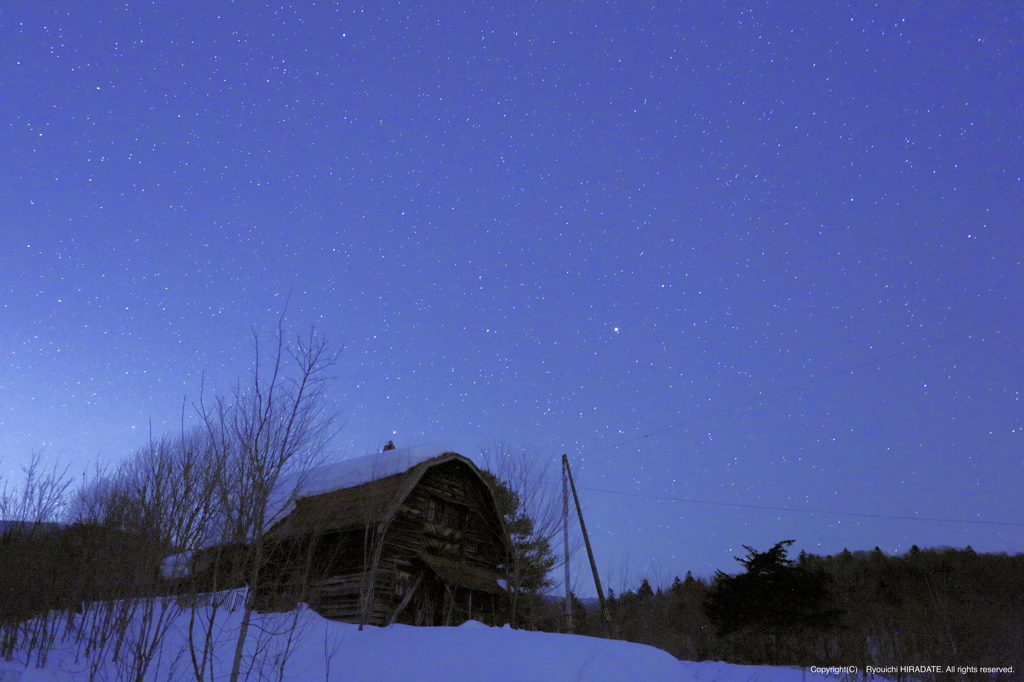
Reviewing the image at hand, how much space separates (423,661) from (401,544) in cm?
937

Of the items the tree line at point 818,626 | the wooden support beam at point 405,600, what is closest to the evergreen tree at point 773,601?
the tree line at point 818,626

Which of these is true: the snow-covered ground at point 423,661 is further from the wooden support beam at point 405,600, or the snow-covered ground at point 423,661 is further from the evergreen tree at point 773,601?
the evergreen tree at point 773,601

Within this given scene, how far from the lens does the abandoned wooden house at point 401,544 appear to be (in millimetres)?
19078

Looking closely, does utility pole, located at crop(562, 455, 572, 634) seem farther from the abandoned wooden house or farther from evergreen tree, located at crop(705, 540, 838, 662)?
evergreen tree, located at crop(705, 540, 838, 662)

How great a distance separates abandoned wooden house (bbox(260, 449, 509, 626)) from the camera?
19078mm

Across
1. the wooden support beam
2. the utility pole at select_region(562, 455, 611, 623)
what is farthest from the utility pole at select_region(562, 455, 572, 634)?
the wooden support beam

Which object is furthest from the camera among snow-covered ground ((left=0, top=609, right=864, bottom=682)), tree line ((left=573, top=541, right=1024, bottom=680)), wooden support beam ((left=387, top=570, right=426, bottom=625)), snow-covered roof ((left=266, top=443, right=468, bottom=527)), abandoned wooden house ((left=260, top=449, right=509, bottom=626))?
snow-covered roof ((left=266, top=443, right=468, bottom=527))

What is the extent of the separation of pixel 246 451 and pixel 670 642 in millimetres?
20971

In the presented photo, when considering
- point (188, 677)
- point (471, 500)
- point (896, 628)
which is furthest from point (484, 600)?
point (896, 628)

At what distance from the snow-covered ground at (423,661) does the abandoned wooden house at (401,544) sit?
424 cm

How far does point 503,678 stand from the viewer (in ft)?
34.0

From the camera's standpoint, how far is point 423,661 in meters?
11.3

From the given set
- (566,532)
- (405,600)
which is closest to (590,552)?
(566,532)

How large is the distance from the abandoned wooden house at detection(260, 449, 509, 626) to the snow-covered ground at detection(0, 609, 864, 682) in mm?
4241
